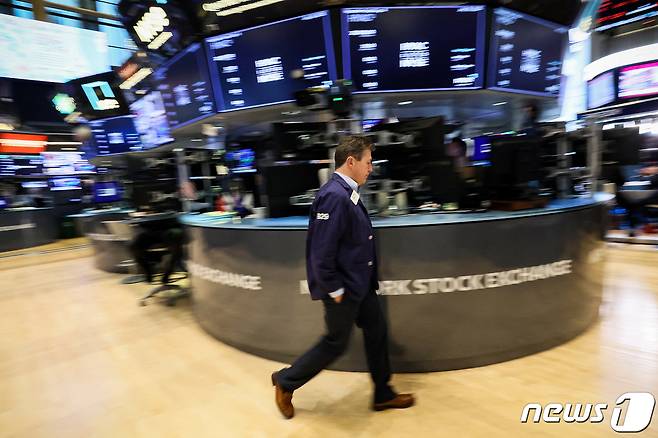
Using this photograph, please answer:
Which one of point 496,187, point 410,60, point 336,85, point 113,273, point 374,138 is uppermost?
point 410,60

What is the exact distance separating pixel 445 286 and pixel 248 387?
151 centimetres

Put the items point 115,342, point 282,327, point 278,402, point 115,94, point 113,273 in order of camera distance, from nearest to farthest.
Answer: point 278,402
point 282,327
point 115,342
point 113,273
point 115,94

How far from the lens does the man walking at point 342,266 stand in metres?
1.99

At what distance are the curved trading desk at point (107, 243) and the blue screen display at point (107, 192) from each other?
4.47 ft

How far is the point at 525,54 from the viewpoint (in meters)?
4.08

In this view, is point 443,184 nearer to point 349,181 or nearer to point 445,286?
point 445,286

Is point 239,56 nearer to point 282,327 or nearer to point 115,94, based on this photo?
point 282,327

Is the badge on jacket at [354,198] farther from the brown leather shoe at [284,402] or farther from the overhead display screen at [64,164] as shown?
the overhead display screen at [64,164]

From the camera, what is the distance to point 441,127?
10.6ft

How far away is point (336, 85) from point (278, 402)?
2087 millimetres

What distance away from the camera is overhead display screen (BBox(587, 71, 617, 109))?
9.38 metres

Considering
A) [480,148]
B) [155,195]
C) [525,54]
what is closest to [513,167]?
[525,54]

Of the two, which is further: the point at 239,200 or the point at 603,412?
the point at 239,200

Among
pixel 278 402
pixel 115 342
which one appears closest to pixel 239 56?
pixel 115 342
